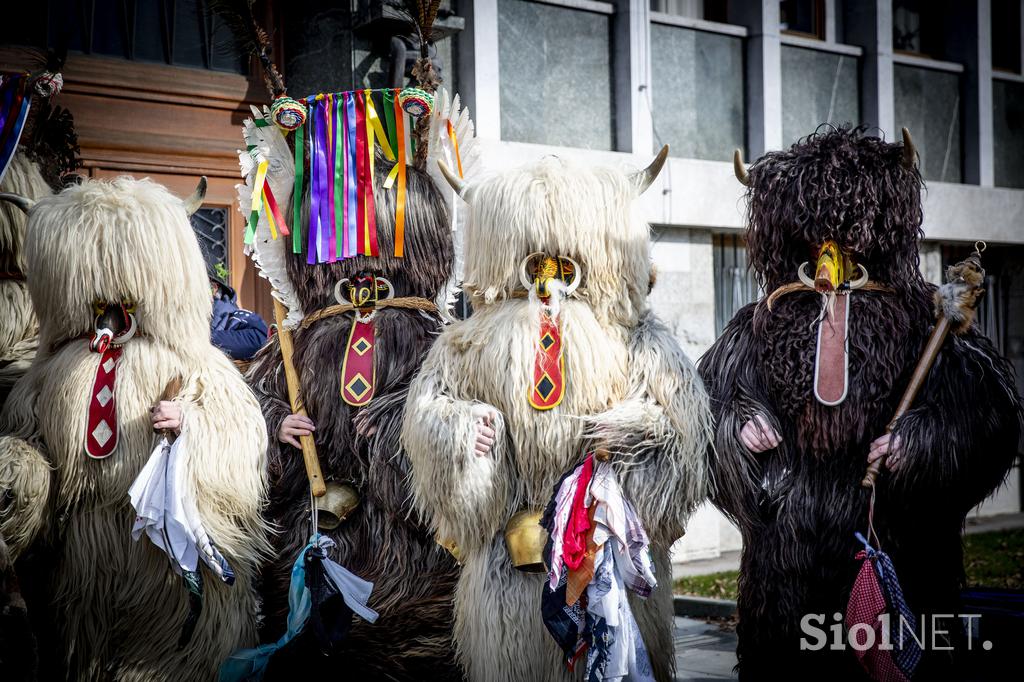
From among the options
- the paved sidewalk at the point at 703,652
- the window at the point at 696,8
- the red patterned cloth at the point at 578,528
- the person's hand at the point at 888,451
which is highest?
the window at the point at 696,8

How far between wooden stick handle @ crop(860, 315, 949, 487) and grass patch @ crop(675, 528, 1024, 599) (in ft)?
9.33

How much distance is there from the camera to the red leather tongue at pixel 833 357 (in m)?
3.33

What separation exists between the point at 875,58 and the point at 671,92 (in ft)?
6.19

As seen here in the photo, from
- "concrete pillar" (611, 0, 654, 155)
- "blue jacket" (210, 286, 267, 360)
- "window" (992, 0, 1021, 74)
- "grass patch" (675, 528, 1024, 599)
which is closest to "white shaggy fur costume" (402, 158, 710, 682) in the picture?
"blue jacket" (210, 286, 267, 360)

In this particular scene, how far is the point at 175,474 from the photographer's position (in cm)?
345

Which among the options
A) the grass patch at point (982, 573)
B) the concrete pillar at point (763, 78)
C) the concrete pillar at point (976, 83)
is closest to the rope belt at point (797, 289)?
the grass patch at point (982, 573)

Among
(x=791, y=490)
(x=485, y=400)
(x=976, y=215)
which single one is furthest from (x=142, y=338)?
(x=976, y=215)

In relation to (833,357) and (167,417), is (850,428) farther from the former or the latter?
(167,417)

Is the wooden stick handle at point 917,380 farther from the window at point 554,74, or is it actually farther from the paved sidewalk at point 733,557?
the window at point 554,74

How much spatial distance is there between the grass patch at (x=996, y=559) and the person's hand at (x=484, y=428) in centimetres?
368

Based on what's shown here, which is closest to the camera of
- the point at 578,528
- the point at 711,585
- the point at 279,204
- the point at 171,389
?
the point at 578,528

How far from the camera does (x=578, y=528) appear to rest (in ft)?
10.3

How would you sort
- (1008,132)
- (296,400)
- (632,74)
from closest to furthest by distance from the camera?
(296,400), (632,74), (1008,132)

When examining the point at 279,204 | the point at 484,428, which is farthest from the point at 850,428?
the point at 279,204
